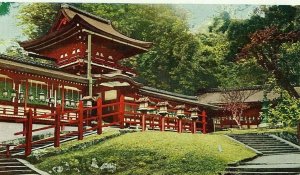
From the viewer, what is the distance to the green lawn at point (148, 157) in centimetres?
525

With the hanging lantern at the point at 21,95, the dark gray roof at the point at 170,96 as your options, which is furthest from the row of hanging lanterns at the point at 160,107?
the hanging lantern at the point at 21,95

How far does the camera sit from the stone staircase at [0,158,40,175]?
5.23 metres

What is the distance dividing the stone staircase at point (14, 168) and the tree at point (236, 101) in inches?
111

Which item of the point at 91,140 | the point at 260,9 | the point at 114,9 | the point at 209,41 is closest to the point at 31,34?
the point at 114,9

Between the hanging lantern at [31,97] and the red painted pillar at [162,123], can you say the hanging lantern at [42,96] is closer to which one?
the hanging lantern at [31,97]

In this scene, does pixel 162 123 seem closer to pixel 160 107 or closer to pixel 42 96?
pixel 160 107

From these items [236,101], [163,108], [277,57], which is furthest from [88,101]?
[277,57]

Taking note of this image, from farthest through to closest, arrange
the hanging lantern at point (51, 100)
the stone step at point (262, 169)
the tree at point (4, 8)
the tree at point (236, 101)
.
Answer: the hanging lantern at point (51, 100), the tree at point (236, 101), the tree at point (4, 8), the stone step at point (262, 169)

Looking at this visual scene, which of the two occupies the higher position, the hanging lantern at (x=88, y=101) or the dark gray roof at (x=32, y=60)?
the dark gray roof at (x=32, y=60)

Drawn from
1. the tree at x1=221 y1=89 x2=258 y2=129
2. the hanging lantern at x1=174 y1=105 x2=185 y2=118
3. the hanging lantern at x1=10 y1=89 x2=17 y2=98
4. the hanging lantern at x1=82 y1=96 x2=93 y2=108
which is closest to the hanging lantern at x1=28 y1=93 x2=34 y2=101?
the hanging lantern at x1=10 y1=89 x2=17 y2=98

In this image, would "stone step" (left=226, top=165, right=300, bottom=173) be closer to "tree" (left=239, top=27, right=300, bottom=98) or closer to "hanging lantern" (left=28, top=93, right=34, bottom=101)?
"tree" (left=239, top=27, right=300, bottom=98)

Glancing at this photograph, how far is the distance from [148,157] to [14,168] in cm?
155

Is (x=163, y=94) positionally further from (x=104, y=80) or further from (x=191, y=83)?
(x=104, y=80)

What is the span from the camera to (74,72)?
7.86m
